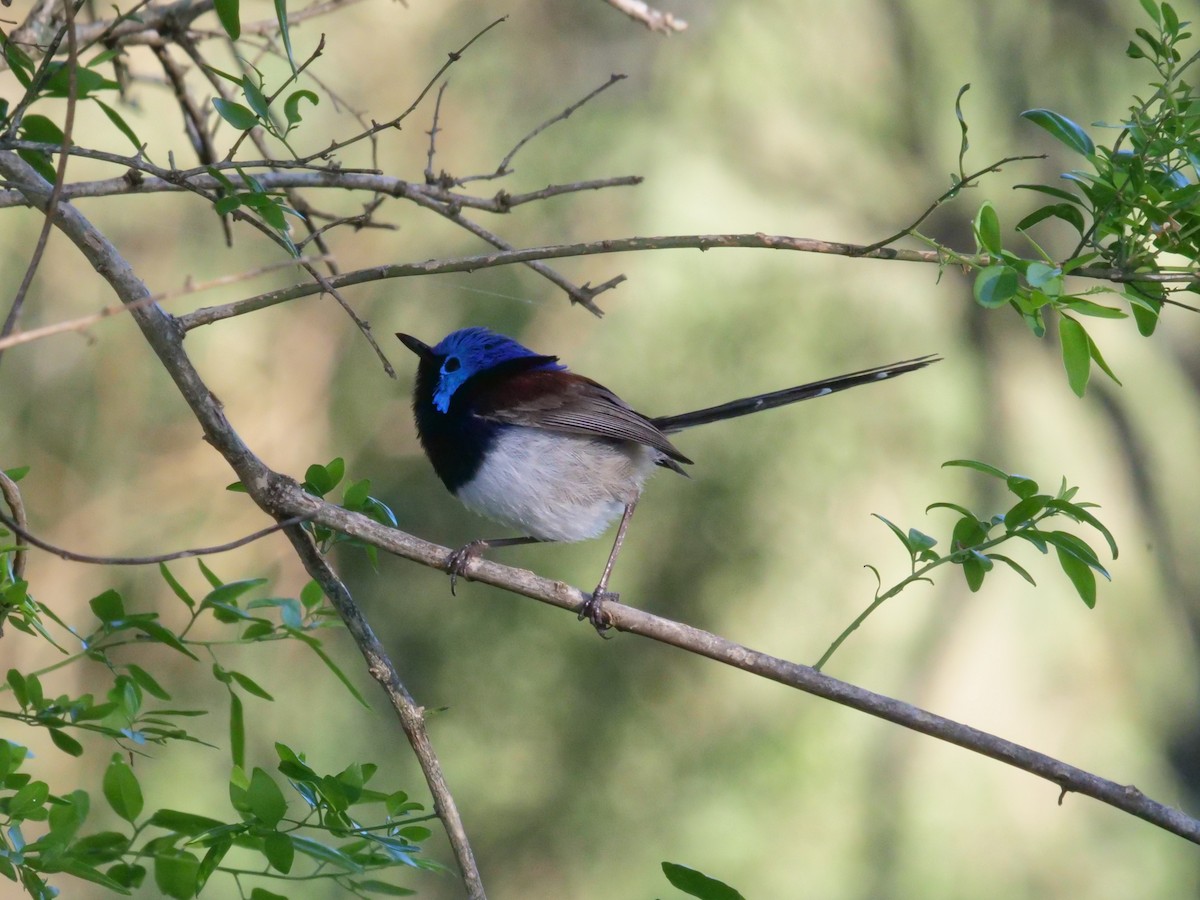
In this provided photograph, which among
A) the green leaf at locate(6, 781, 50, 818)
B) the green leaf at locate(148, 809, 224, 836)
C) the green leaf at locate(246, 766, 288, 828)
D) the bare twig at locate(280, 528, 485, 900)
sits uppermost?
the bare twig at locate(280, 528, 485, 900)

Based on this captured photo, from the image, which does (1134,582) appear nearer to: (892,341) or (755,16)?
(892,341)

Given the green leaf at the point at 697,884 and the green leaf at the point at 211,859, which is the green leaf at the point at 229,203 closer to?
the green leaf at the point at 211,859

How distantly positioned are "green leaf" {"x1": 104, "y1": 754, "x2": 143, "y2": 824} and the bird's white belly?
153 centimetres

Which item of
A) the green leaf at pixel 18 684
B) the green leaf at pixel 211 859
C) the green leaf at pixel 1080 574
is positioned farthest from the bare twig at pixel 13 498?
the green leaf at pixel 1080 574

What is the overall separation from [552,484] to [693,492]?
2.04 meters

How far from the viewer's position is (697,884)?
173 cm

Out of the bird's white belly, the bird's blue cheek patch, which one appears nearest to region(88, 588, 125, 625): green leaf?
the bird's white belly

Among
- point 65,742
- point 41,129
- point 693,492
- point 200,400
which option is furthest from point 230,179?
point 693,492

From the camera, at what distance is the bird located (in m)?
3.21

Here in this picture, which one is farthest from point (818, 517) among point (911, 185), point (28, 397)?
point (28, 397)

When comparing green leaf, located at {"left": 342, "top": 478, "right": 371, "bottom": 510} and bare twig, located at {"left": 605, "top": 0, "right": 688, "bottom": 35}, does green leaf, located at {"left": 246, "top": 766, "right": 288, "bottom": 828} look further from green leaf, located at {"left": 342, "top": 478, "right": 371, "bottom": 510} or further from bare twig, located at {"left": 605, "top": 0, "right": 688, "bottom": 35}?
bare twig, located at {"left": 605, "top": 0, "right": 688, "bottom": 35}

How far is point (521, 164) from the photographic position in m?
5.39

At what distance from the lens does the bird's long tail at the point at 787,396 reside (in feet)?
9.32

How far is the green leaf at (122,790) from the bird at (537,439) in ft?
4.62
